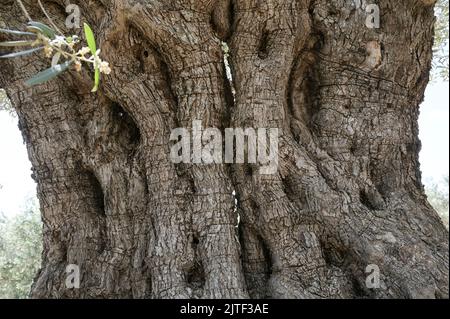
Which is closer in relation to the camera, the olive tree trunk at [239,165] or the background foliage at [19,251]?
the olive tree trunk at [239,165]

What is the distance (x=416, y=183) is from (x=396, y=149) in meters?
0.30

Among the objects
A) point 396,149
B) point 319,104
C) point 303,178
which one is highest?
point 319,104

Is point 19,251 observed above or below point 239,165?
above

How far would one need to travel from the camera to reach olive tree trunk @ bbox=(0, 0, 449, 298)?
3.68 metres

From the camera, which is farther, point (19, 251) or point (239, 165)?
point (19, 251)

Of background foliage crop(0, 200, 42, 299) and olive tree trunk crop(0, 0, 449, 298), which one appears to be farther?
background foliage crop(0, 200, 42, 299)

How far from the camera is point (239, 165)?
3.99 metres

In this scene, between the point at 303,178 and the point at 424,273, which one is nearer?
the point at 424,273

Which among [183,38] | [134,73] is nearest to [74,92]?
[134,73]

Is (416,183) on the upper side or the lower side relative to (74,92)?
lower

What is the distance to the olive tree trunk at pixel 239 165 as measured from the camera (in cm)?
368
